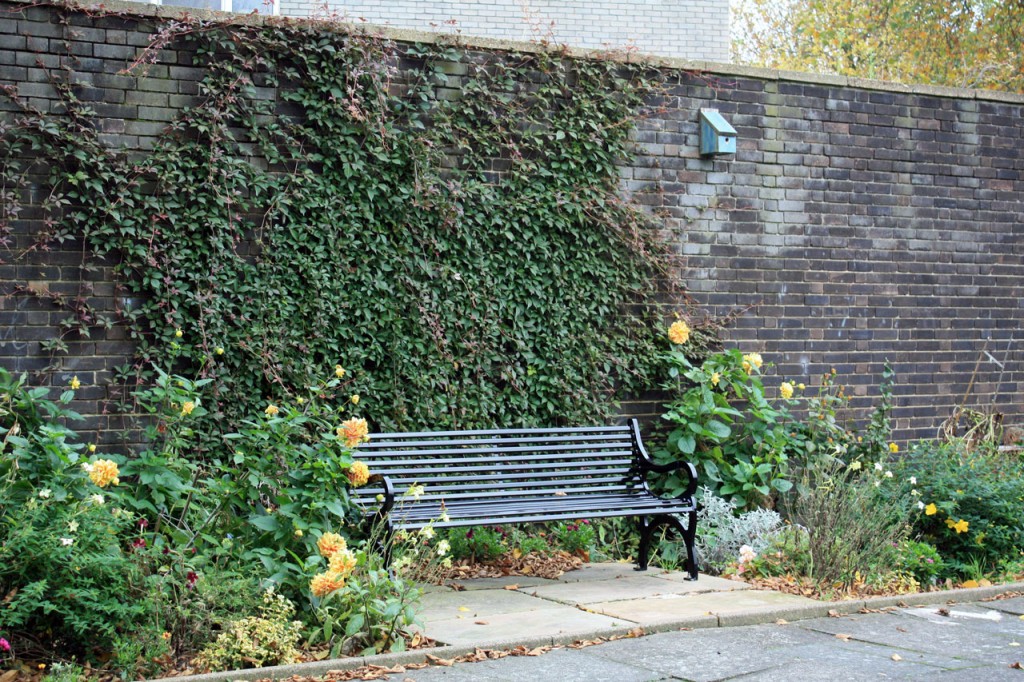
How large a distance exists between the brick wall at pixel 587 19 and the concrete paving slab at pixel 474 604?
7.03 metres

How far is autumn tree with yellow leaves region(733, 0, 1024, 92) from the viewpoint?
1855 centimetres

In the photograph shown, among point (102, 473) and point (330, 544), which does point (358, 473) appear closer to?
point (330, 544)

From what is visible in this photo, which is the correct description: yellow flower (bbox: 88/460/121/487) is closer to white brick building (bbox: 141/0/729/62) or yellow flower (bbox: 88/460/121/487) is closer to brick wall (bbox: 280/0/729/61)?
white brick building (bbox: 141/0/729/62)

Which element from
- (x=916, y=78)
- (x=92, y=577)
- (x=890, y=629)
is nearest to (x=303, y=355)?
(x=92, y=577)

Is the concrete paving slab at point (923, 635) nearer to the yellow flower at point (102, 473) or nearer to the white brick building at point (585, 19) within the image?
the yellow flower at point (102, 473)

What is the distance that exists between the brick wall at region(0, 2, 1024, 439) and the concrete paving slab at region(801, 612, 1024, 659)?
2555mm

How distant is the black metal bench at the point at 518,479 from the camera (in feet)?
19.5

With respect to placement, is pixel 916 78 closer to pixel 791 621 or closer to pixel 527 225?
pixel 527 225

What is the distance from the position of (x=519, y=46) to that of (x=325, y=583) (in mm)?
4269

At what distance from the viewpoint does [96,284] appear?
6.14m

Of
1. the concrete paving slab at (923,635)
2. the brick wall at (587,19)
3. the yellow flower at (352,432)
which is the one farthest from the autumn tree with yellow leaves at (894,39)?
the yellow flower at (352,432)

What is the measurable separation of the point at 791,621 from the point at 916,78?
1728 centimetres

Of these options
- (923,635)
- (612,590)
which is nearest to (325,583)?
(612,590)

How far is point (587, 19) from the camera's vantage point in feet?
38.5
